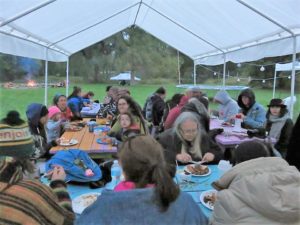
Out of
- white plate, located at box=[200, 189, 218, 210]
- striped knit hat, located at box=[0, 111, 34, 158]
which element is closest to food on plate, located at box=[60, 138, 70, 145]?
striped knit hat, located at box=[0, 111, 34, 158]

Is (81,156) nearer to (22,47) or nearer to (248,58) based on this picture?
(22,47)

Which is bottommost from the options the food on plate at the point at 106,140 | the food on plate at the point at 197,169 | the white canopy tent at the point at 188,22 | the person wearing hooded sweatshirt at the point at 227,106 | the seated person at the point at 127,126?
the food on plate at the point at 197,169

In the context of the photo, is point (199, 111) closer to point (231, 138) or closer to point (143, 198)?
point (231, 138)

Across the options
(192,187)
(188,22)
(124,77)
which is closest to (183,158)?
(192,187)

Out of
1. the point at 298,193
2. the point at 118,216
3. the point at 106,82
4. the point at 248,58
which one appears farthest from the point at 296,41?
the point at 106,82

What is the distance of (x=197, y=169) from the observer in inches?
101

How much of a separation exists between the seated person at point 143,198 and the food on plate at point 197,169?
3.38 feet

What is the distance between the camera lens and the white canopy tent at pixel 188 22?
3.86 metres

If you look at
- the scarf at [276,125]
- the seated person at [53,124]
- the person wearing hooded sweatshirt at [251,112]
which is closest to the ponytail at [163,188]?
the scarf at [276,125]

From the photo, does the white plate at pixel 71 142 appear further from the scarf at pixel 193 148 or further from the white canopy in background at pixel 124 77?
the white canopy in background at pixel 124 77

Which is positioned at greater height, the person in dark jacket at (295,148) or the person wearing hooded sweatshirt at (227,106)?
the person wearing hooded sweatshirt at (227,106)

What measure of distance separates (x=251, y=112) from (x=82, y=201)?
3664mm

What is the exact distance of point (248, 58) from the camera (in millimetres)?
5973

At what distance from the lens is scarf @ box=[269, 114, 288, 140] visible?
3.99 metres
